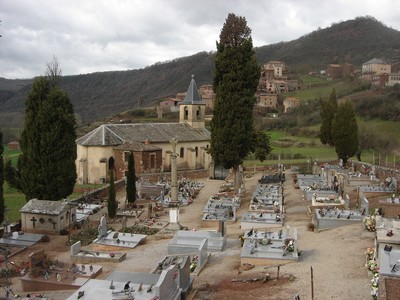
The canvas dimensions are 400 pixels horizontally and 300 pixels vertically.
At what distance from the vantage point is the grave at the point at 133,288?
1088 centimetres

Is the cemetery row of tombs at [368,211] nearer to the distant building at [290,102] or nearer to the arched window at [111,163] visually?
the arched window at [111,163]

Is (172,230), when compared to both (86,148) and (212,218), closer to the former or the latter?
(212,218)

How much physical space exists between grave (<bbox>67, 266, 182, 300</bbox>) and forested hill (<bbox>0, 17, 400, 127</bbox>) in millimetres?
122469

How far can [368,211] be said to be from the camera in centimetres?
2080

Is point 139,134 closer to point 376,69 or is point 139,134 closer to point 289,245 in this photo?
point 289,245

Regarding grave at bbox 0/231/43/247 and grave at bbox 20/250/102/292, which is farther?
grave at bbox 0/231/43/247

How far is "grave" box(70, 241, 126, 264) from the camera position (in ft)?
57.1

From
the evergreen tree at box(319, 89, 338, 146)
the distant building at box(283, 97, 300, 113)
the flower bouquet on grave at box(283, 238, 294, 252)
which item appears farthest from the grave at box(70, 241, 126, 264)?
the distant building at box(283, 97, 300, 113)

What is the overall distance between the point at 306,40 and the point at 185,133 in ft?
527

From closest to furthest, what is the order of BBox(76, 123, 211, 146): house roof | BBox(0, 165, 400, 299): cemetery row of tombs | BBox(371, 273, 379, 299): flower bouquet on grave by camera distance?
BBox(371, 273, 379, 299): flower bouquet on grave, BBox(0, 165, 400, 299): cemetery row of tombs, BBox(76, 123, 211, 146): house roof

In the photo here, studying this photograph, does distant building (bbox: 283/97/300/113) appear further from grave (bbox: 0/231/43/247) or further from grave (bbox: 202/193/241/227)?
grave (bbox: 0/231/43/247)

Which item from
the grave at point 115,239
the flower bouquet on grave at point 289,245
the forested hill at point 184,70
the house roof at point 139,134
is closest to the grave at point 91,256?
the grave at point 115,239

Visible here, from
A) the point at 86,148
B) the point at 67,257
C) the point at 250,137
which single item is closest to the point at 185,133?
the point at 86,148

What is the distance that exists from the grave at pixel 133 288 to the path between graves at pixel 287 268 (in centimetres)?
126
